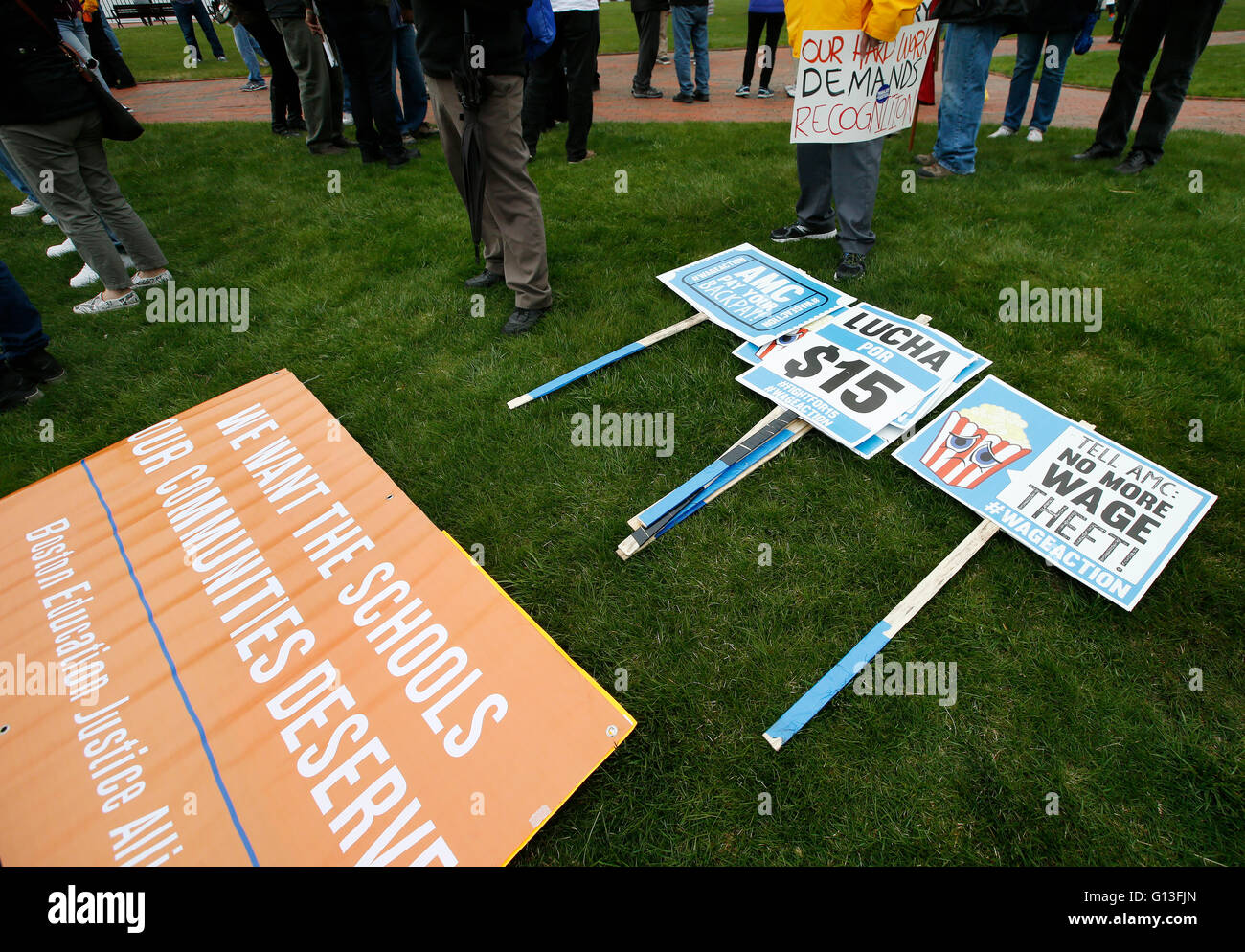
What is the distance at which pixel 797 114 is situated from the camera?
3850 mm

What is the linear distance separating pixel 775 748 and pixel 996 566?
123 centimetres

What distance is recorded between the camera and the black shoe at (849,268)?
4.04m

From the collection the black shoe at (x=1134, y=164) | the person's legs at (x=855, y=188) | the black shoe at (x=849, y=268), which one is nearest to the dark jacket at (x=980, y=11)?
the black shoe at (x=1134, y=164)

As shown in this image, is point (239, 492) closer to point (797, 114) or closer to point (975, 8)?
point (797, 114)

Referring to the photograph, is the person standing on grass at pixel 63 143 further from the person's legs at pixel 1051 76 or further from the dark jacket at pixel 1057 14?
the person's legs at pixel 1051 76

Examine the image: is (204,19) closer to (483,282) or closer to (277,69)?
(277,69)

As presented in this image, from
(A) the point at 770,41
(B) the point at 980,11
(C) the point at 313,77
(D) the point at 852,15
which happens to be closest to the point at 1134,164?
(B) the point at 980,11

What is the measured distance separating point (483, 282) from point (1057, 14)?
613cm

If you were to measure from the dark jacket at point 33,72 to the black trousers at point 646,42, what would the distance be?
7377 millimetres

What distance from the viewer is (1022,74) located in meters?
6.19
